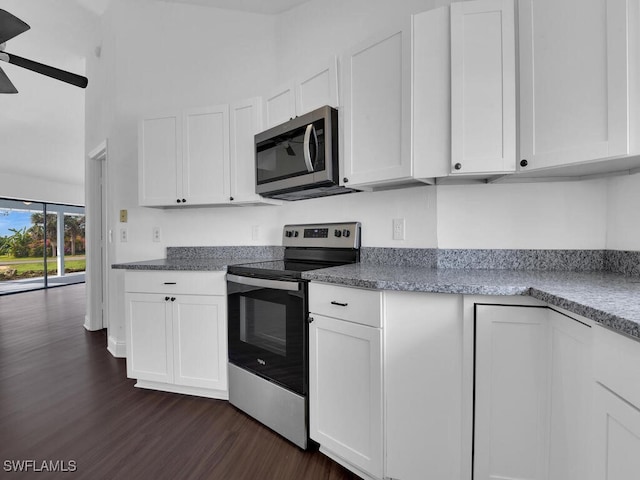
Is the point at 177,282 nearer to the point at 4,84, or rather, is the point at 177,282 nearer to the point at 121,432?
the point at 121,432

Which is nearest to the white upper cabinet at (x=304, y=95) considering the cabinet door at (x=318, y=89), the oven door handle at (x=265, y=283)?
the cabinet door at (x=318, y=89)

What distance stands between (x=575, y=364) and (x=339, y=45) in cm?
224

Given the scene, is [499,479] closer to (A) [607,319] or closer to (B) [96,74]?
(A) [607,319]

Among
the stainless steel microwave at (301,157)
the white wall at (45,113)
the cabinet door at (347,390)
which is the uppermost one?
Result: the white wall at (45,113)

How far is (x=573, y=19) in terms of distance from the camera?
47.3 inches

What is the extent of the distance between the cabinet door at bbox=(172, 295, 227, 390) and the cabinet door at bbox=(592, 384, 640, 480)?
1.80 meters

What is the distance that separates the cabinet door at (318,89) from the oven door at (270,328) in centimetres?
106

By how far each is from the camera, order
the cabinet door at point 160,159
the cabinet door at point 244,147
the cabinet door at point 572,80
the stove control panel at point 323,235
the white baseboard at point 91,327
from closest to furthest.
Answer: the cabinet door at point 572,80
the stove control panel at point 323,235
the cabinet door at point 244,147
the cabinet door at point 160,159
the white baseboard at point 91,327

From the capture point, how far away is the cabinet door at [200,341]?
206cm

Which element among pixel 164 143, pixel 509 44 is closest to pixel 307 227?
pixel 164 143

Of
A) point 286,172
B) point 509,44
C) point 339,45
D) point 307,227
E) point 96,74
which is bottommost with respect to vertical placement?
point 307,227

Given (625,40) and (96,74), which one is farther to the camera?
(96,74)

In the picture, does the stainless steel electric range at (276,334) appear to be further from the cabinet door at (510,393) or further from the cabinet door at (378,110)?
the cabinet door at (510,393)

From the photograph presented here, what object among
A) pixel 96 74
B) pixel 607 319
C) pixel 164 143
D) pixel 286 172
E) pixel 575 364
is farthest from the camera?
pixel 96 74
